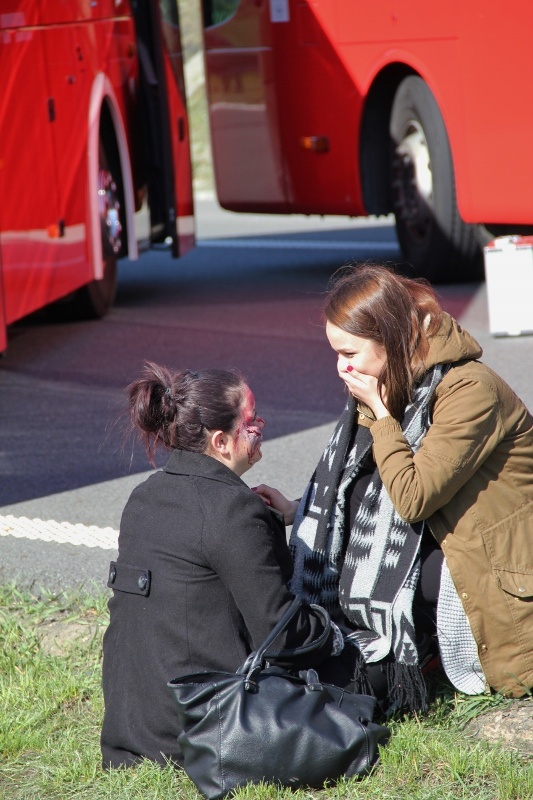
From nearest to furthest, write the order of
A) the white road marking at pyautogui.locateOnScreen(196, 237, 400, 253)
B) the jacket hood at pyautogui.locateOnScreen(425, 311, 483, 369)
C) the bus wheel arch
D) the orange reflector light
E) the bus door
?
the jacket hood at pyautogui.locateOnScreen(425, 311, 483, 369) → the bus door → the bus wheel arch → the orange reflector light → the white road marking at pyautogui.locateOnScreen(196, 237, 400, 253)

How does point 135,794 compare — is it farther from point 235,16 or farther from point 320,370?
point 235,16

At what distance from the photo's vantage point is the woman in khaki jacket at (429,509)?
9.20 ft

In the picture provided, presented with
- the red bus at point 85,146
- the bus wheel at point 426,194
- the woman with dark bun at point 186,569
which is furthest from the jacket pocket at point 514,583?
the bus wheel at point 426,194

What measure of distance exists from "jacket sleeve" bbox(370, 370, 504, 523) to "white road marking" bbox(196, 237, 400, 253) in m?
7.68

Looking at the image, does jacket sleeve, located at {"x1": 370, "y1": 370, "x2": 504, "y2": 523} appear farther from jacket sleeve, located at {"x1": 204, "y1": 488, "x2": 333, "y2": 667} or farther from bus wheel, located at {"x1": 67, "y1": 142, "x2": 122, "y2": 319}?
bus wheel, located at {"x1": 67, "y1": 142, "x2": 122, "y2": 319}

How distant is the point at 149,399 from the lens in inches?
108

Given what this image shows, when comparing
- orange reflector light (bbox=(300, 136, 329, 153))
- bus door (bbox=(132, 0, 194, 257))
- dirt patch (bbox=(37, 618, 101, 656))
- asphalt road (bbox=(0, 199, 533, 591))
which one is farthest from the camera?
orange reflector light (bbox=(300, 136, 329, 153))

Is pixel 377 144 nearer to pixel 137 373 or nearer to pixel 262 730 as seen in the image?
pixel 137 373

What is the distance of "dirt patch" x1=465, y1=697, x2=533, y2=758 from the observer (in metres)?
2.78

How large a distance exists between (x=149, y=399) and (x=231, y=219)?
12182mm

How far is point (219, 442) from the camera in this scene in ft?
9.12

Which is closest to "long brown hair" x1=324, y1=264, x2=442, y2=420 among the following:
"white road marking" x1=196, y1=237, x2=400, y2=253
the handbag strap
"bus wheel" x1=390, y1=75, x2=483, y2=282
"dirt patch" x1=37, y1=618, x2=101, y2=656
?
the handbag strap

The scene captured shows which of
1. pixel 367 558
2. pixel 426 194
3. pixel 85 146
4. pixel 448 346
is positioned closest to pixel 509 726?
pixel 367 558

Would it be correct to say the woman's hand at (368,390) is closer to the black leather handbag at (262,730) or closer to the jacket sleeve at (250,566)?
the jacket sleeve at (250,566)
